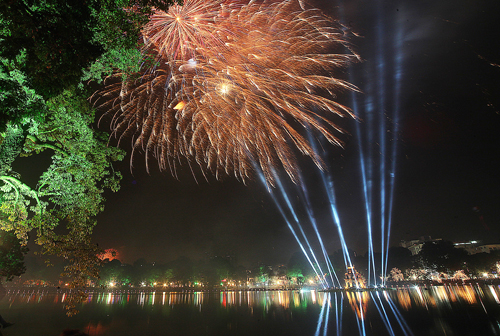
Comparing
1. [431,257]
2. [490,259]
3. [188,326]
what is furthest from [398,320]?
[490,259]

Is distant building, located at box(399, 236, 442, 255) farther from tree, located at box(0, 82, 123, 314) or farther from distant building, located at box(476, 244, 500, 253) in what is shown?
tree, located at box(0, 82, 123, 314)

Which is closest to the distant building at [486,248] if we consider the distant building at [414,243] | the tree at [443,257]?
the distant building at [414,243]

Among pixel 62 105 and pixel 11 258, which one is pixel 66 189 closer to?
pixel 62 105

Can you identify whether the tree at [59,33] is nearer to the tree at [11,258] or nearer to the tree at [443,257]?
the tree at [11,258]

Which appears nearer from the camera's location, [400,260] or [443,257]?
[443,257]

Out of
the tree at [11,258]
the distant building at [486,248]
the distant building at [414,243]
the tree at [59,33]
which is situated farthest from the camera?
the distant building at [414,243]

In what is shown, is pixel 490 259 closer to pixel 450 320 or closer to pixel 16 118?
pixel 450 320

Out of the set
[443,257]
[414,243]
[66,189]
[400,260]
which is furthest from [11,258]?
[414,243]

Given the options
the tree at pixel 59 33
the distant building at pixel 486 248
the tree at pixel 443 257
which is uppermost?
the distant building at pixel 486 248

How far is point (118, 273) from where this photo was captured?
117m

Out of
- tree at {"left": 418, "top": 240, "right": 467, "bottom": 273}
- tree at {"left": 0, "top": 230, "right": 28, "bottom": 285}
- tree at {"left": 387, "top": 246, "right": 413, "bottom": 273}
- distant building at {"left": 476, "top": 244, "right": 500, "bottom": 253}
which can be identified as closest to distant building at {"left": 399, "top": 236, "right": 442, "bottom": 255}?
distant building at {"left": 476, "top": 244, "right": 500, "bottom": 253}

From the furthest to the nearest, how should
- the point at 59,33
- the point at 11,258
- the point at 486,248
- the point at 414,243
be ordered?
1. the point at 414,243
2. the point at 486,248
3. the point at 11,258
4. the point at 59,33

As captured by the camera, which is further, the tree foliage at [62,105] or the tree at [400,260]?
the tree at [400,260]

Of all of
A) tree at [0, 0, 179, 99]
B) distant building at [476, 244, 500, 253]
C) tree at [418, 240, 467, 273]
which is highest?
distant building at [476, 244, 500, 253]
